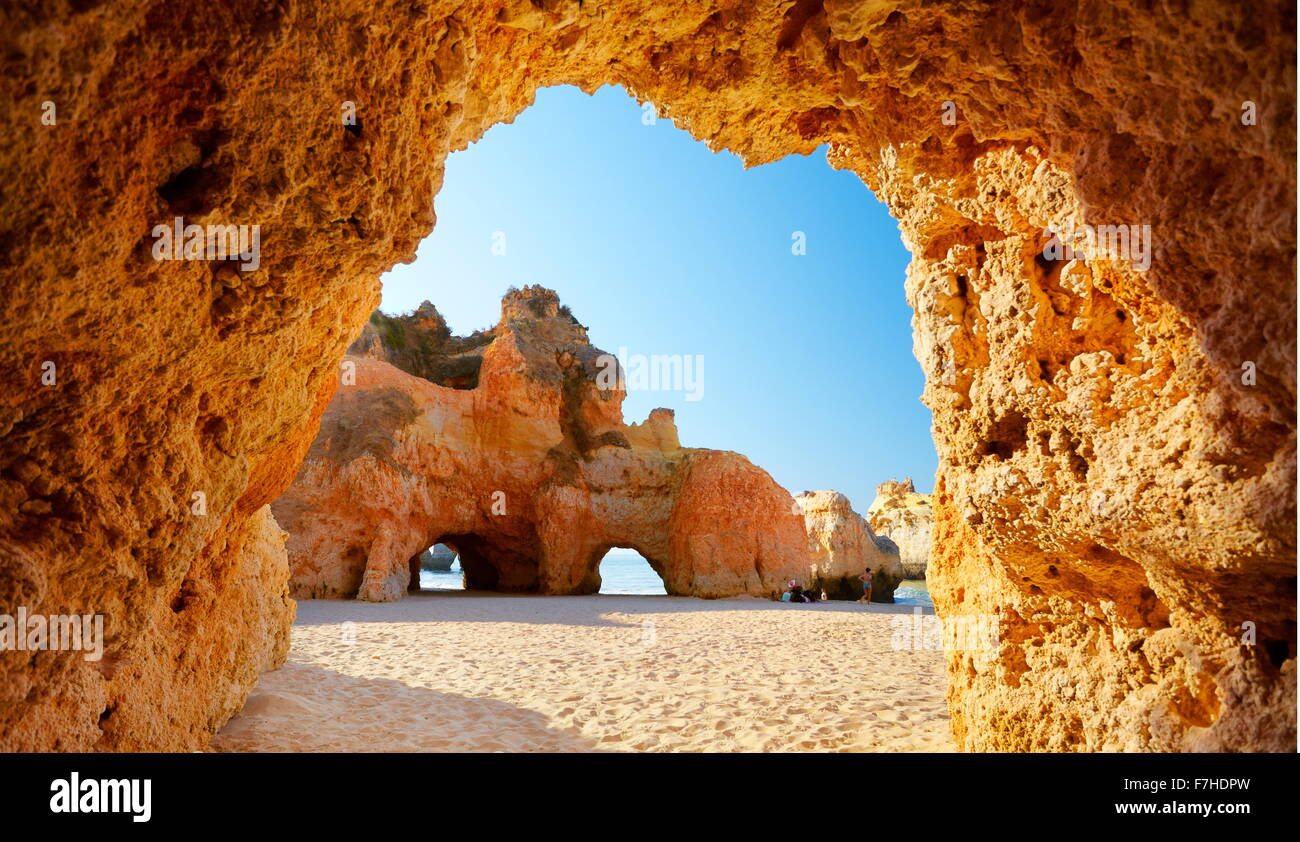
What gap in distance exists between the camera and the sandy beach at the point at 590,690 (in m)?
5.17

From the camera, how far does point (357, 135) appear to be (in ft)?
9.45

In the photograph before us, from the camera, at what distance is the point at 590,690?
269 inches

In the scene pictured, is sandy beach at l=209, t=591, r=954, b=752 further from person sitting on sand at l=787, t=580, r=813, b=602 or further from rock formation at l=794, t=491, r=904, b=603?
rock formation at l=794, t=491, r=904, b=603

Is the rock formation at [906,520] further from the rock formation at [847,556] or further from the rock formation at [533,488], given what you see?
the rock formation at [533,488]

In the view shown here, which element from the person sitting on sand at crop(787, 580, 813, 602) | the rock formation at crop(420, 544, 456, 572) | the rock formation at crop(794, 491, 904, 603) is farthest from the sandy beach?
the rock formation at crop(420, 544, 456, 572)

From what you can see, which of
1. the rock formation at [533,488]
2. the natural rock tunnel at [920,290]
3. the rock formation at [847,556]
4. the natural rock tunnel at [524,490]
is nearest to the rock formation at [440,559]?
the natural rock tunnel at [524,490]

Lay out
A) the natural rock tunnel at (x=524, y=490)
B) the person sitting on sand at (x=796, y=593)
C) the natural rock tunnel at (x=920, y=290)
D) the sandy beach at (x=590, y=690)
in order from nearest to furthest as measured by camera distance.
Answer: the natural rock tunnel at (x=920, y=290) < the sandy beach at (x=590, y=690) < the natural rock tunnel at (x=524, y=490) < the person sitting on sand at (x=796, y=593)

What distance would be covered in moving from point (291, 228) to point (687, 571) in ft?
59.3

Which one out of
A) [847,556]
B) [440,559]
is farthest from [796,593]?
[440,559]

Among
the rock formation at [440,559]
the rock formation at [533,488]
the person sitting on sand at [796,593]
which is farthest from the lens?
the rock formation at [440,559]

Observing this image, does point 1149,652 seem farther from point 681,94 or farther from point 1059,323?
point 681,94

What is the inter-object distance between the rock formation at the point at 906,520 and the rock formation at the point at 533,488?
1872cm
